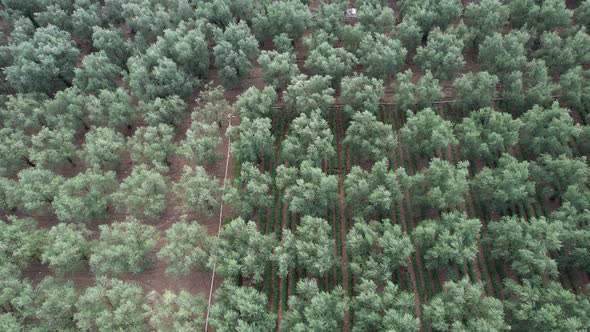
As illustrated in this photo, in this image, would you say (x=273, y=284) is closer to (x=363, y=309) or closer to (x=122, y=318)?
(x=363, y=309)

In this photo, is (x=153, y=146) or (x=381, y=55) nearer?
(x=153, y=146)

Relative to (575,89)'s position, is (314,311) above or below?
below

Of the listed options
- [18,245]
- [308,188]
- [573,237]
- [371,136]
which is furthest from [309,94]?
[18,245]

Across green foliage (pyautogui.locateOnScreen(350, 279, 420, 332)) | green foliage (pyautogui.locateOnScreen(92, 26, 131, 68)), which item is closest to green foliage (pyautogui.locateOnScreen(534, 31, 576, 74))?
green foliage (pyautogui.locateOnScreen(350, 279, 420, 332))

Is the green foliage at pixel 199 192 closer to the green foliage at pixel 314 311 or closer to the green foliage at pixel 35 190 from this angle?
the green foliage at pixel 314 311

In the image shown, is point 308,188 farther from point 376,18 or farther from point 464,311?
point 376,18

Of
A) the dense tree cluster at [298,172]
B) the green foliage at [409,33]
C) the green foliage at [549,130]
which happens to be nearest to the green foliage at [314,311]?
the dense tree cluster at [298,172]
